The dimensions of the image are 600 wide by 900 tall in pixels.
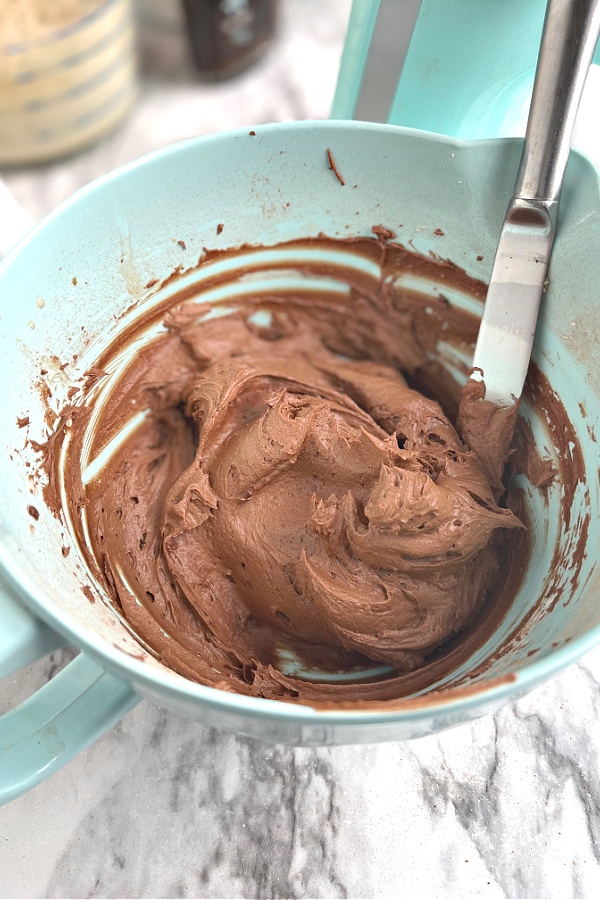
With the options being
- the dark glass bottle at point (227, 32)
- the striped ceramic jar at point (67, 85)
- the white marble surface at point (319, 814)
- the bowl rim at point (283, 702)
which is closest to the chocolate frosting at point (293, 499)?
the white marble surface at point (319, 814)

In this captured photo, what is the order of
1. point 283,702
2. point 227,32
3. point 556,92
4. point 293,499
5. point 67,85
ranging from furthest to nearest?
point 227,32 → point 67,85 → point 293,499 → point 556,92 → point 283,702

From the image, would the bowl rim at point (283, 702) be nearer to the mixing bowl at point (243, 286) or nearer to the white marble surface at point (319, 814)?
the mixing bowl at point (243, 286)

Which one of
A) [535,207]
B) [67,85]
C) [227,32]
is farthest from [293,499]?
[227,32]

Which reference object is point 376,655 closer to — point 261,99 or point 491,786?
point 491,786

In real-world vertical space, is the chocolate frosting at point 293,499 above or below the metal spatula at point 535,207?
below

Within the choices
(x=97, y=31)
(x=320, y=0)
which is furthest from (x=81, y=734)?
(x=320, y=0)

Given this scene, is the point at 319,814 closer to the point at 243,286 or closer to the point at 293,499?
the point at 293,499
